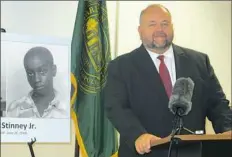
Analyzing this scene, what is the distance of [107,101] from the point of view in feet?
7.26

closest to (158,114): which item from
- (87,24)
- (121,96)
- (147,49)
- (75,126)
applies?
(121,96)

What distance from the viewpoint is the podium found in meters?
1.42

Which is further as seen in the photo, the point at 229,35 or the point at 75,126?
the point at 229,35

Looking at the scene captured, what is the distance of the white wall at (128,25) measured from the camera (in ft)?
9.09

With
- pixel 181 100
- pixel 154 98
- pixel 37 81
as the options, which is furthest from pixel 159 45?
pixel 37 81

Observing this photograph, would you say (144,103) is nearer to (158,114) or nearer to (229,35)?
(158,114)

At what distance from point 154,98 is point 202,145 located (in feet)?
2.48

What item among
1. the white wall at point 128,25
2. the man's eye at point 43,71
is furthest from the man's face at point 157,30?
the man's eye at point 43,71

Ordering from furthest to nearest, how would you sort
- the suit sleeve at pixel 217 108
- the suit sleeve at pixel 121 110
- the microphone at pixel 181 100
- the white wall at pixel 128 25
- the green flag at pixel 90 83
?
1. the white wall at pixel 128 25
2. the green flag at pixel 90 83
3. the suit sleeve at pixel 217 108
4. the suit sleeve at pixel 121 110
5. the microphone at pixel 181 100

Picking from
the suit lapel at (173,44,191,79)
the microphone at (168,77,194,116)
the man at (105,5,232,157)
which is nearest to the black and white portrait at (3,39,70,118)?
the man at (105,5,232,157)

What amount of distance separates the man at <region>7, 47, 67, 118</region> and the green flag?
270mm

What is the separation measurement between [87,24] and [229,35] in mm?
1386

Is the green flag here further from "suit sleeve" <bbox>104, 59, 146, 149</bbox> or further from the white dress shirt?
the white dress shirt

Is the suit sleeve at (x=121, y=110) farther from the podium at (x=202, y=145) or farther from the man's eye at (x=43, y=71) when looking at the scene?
the man's eye at (x=43, y=71)
